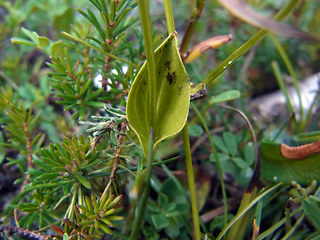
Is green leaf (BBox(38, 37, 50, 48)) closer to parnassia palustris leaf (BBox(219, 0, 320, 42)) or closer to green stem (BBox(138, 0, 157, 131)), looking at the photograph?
green stem (BBox(138, 0, 157, 131))

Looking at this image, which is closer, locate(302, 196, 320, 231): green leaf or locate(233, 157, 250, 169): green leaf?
locate(302, 196, 320, 231): green leaf

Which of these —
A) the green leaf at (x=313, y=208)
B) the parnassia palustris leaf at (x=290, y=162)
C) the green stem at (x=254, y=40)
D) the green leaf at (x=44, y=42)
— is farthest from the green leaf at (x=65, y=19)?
the green leaf at (x=313, y=208)

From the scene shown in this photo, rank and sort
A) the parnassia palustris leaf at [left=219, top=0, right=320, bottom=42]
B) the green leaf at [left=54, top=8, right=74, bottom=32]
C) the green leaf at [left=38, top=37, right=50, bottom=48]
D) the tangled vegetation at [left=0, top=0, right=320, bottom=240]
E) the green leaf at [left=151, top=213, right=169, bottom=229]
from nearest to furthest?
the parnassia palustris leaf at [left=219, top=0, right=320, bottom=42] → the tangled vegetation at [left=0, top=0, right=320, bottom=240] → the green leaf at [left=151, top=213, right=169, bottom=229] → the green leaf at [left=38, top=37, right=50, bottom=48] → the green leaf at [left=54, top=8, right=74, bottom=32]

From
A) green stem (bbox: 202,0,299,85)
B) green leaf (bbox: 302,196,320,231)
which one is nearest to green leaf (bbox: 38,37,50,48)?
green stem (bbox: 202,0,299,85)

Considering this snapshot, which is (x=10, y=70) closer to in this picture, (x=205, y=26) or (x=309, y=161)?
(x=205, y=26)

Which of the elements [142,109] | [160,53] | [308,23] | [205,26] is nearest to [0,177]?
[142,109]

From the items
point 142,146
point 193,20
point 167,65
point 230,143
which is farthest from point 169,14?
point 230,143

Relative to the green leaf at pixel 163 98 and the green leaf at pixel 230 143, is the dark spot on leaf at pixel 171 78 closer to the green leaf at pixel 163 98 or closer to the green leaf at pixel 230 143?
the green leaf at pixel 163 98
